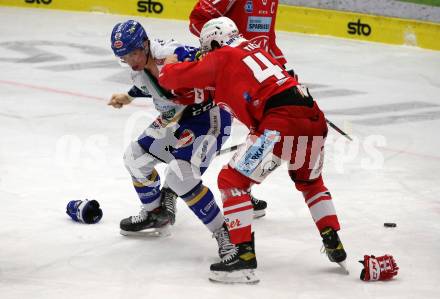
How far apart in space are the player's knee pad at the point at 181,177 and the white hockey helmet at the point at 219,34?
723 millimetres

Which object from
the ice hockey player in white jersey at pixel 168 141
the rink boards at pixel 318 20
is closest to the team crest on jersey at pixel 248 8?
the ice hockey player in white jersey at pixel 168 141

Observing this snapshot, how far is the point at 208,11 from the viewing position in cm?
652

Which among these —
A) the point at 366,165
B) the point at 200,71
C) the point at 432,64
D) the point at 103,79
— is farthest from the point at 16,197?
the point at 432,64

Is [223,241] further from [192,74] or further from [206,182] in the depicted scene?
[206,182]

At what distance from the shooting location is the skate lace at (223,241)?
525 cm

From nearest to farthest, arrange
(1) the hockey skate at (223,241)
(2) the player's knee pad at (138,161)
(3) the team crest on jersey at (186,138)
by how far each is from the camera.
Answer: (1) the hockey skate at (223,241)
(3) the team crest on jersey at (186,138)
(2) the player's knee pad at (138,161)

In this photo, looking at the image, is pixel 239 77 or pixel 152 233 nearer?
pixel 239 77

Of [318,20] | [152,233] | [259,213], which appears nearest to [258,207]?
[259,213]

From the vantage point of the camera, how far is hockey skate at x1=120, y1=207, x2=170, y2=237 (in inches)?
232

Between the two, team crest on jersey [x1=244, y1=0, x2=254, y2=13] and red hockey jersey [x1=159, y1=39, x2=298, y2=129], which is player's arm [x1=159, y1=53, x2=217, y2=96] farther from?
team crest on jersey [x1=244, y1=0, x2=254, y2=13]

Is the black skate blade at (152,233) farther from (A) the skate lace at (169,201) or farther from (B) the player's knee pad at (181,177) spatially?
(B) the player's knee pad at (181,177)

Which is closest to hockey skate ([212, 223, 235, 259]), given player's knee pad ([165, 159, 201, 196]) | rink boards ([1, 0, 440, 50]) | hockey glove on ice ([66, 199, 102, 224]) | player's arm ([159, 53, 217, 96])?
player's knee pad ([165, 159, 201, 196])

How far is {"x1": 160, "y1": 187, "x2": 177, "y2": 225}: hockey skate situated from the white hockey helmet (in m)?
1.23

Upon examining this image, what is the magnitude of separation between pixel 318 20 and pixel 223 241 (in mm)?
7899
